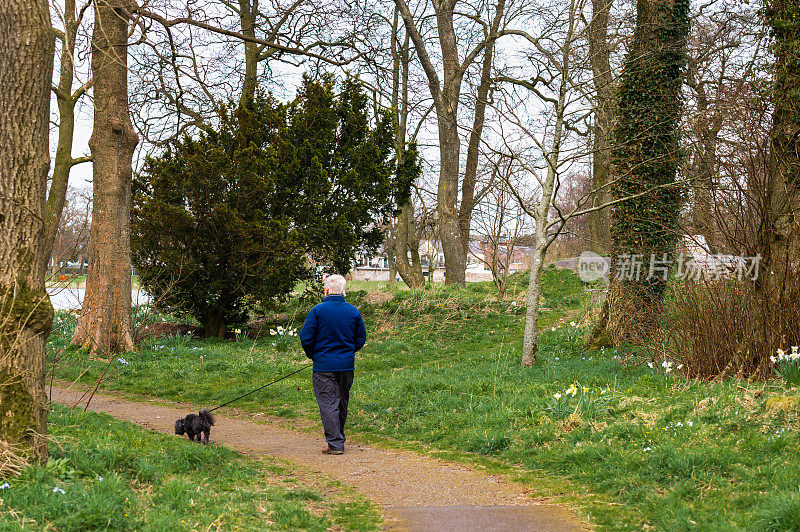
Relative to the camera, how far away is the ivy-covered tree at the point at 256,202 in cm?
1538

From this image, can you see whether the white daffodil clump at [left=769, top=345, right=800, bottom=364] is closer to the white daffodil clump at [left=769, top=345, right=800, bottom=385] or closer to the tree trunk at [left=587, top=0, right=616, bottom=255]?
the white daffodil clump at [left=769, top=345, right=800, bottom=385]

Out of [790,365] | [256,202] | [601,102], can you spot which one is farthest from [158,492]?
[601,102]

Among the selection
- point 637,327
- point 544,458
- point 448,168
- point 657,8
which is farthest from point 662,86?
point 448,168

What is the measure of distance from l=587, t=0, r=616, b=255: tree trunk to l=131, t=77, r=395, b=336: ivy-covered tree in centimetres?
557

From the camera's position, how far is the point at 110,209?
13.5 m

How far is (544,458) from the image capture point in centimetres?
649

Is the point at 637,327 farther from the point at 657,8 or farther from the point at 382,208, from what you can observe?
the point at 382,208

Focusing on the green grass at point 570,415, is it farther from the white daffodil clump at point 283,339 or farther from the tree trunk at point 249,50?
the tree trunk at point 249,50

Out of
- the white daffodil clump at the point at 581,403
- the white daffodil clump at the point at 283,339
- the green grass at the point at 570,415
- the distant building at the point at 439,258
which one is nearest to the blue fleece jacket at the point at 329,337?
the green grass at the point at 570,415

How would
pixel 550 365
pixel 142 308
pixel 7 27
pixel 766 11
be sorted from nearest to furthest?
pixel 7 27 → pixel 766 11 → pixel 550 365 → pixel 142 308

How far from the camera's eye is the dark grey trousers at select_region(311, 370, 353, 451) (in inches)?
291

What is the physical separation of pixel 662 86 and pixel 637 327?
450 centimetres

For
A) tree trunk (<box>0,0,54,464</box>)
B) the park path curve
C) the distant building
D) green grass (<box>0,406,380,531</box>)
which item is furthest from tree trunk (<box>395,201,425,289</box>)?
tree trunk (<box>0,0,54,464</box>)

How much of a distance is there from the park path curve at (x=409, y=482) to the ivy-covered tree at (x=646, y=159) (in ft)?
19.2
